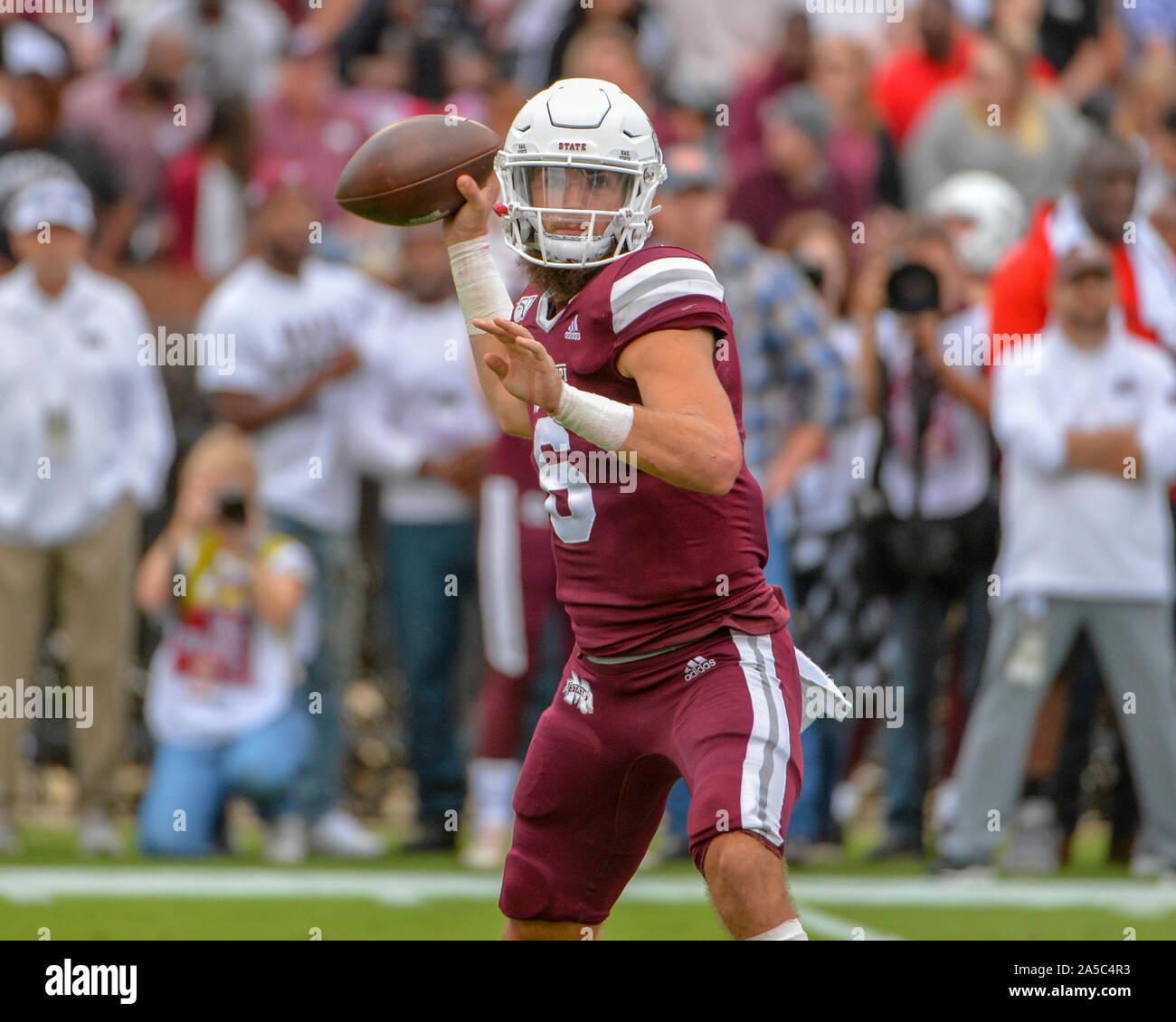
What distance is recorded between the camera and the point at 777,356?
705 cm

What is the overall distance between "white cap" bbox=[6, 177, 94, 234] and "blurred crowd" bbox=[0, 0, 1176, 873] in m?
0.01

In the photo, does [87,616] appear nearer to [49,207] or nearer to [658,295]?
[49,207]

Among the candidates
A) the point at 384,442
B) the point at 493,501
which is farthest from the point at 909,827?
the point at 384,442

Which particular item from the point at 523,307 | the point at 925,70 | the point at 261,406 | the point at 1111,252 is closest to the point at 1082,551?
the point at 1111,252

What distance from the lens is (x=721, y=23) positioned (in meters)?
12.0

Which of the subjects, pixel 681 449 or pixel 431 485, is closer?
pixel 681 449

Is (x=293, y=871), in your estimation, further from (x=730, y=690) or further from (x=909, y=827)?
(x=730, y=690)

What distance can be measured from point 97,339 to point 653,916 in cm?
314

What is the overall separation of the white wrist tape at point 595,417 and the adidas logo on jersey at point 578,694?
0.64 m

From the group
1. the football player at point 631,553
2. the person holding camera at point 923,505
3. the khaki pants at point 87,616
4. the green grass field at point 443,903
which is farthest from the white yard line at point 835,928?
the khaki pants at point 87,616

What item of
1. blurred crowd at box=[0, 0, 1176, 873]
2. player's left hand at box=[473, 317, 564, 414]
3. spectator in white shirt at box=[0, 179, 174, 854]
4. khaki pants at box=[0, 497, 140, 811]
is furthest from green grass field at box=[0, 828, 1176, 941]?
player's left hand at box=[473, 317, 564, 414]

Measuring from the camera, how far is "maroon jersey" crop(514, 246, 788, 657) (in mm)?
3756

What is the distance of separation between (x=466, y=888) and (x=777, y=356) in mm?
2166

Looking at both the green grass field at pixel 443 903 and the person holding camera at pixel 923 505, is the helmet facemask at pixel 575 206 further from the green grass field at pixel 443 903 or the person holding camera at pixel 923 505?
the person holding camera at pixel 923 505
